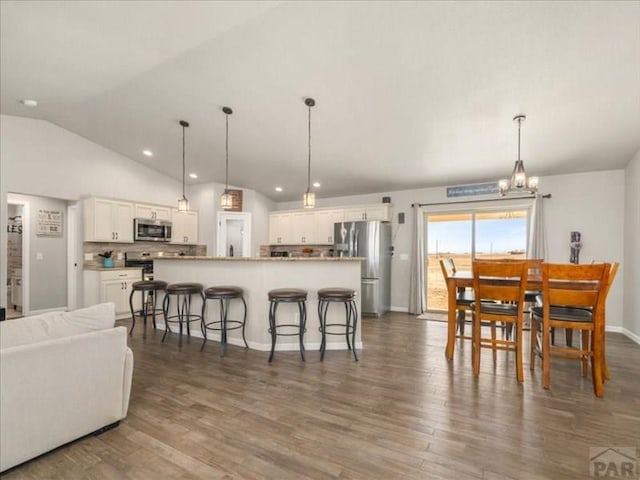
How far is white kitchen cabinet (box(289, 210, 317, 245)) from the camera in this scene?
22.3 ft

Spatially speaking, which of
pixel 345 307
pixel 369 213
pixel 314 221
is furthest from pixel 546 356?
pixel 314 221

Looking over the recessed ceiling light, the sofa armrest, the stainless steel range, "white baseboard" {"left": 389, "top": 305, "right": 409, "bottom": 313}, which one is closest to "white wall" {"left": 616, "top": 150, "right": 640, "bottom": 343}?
"white baseboard" {"left": 389, "top": 305, "right": 409, "bottom": 313}

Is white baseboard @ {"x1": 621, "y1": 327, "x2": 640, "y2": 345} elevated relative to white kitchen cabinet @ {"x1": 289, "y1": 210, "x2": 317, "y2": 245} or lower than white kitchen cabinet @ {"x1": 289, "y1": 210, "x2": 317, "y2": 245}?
lower

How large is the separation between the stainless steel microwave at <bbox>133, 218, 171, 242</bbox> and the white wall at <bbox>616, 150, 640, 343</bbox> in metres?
7.63

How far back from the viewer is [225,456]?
178cm

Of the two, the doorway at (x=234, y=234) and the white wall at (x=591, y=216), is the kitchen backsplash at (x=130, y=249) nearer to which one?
the doorway at (x=234, y=234)

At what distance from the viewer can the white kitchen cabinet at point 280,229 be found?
712cm

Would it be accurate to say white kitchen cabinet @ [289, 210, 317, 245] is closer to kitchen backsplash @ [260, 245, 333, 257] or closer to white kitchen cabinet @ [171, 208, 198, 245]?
kitchen backsplash @ [260, 245, 333, 257]

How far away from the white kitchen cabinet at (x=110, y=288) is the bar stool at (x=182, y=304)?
147 cm

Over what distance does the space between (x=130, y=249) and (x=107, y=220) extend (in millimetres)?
748

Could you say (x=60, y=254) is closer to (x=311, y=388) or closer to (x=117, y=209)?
(x=117, y=209)

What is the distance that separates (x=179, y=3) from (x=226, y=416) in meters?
3.13

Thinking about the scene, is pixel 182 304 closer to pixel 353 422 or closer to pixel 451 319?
pixel 353 422

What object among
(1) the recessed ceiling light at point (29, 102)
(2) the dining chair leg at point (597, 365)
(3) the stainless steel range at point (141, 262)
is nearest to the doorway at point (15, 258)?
(3) the stainless steel range at point (141, 262)
